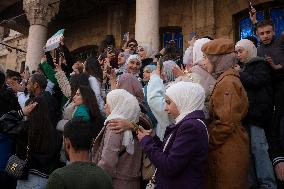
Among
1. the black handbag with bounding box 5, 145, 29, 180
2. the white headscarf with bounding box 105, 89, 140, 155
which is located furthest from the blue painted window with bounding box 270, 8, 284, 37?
the black handbag with bounding box 5, 145, 29, 180

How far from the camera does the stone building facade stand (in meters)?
9.59

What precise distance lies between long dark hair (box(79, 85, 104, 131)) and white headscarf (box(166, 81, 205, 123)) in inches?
50.6

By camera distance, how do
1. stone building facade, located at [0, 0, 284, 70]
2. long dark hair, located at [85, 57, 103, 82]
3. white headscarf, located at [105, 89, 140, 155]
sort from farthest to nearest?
stone building facade, located at [0, 0, 284, 70] → long dark hair, located at [85, 57, 103, 82] → white headscarf, located at [105, 89, 140, 155]

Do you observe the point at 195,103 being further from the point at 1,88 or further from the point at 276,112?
the point at 1,88

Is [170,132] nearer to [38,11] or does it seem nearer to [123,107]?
[123,107]

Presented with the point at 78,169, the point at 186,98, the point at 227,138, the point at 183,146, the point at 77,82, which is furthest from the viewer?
the point at 77,82

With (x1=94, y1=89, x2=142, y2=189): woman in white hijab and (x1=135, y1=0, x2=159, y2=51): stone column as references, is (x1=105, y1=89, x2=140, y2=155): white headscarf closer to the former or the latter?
(x1=94, y1=89, x2=142, y2=189): woman in white hijab

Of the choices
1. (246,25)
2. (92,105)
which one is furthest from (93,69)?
(246,25)

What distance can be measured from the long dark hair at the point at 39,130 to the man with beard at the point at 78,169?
4.81ft

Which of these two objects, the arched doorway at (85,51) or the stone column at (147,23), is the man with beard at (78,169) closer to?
the stone column at (147,23)

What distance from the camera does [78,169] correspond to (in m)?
2.37

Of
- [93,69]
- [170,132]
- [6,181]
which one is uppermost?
[93,69]

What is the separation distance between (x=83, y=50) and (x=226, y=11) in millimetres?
7367

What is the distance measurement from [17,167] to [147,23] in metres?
6.04
